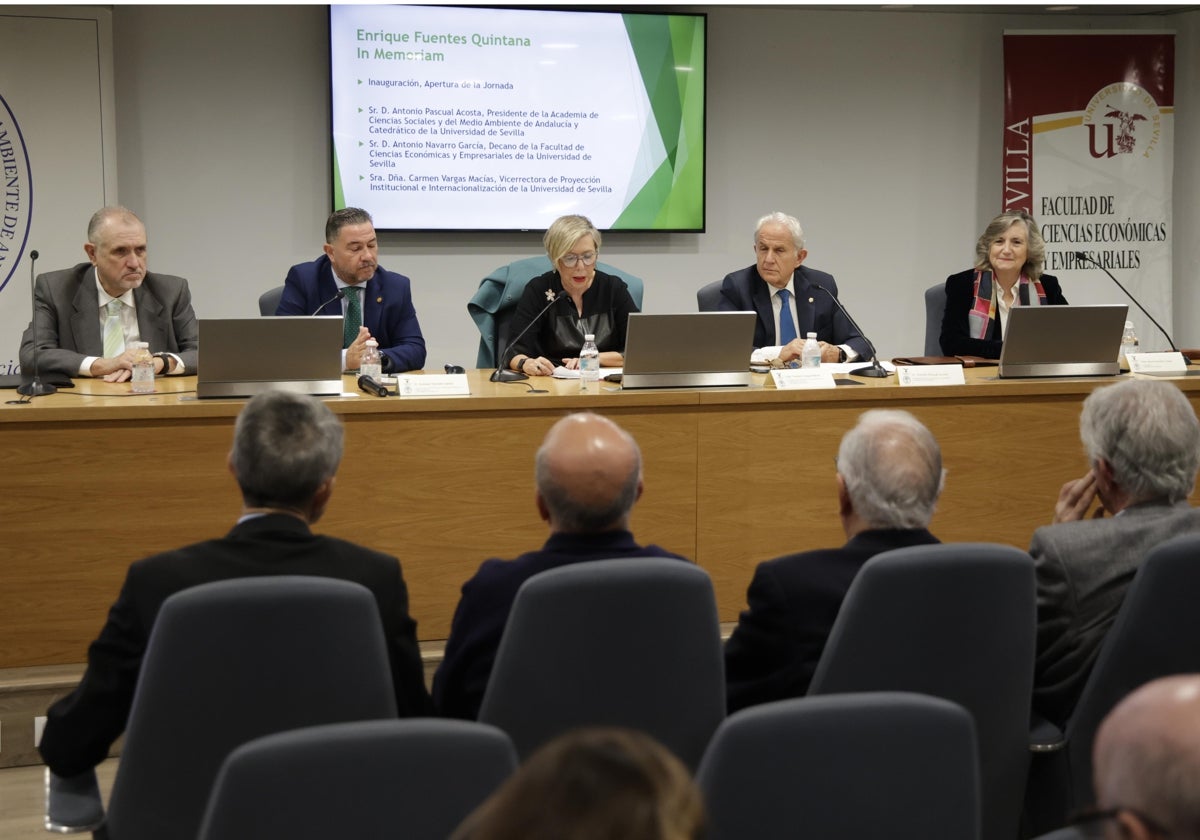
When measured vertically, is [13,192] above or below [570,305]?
above

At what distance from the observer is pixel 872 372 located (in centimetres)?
393

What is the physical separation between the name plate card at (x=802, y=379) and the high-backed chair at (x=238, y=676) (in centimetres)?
213

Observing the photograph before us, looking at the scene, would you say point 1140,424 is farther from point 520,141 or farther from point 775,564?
point 520,141

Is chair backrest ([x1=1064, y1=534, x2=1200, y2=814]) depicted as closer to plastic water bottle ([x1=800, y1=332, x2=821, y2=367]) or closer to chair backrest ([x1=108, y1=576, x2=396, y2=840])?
chair backrest ([x1=108, y1=576, x2=396, y2=840])

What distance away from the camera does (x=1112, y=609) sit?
7.16ft

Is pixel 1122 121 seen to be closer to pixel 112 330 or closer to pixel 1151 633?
pixel 112 330

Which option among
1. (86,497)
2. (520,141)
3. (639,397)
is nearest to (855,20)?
(520,141)

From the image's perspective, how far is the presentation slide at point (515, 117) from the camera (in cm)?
588

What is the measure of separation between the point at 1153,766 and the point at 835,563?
1141mm

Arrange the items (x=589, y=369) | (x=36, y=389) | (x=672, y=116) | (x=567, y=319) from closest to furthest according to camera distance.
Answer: (x=36, y=389) < (x=589, y=369) < (x=567, y=319) < (x=672, y=116)

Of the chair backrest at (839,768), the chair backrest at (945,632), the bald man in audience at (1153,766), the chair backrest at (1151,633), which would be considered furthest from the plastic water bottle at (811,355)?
the bald man in audience at (1153,766)

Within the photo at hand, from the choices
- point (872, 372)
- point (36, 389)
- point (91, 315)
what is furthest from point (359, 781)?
point (91, 315)

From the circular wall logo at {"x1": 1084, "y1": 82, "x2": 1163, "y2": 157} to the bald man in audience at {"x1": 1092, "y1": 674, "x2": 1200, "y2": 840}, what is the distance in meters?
6.34

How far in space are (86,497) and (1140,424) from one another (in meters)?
2.40
